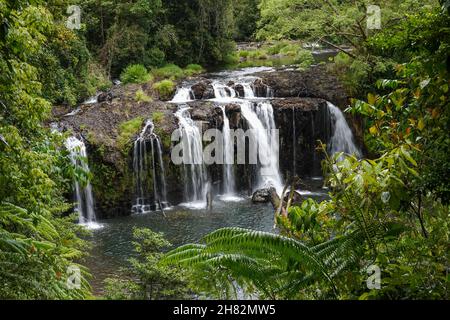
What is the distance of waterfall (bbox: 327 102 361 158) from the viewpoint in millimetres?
20062

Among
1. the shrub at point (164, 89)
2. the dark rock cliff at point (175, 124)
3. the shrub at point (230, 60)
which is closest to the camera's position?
the dark rock cliff at point (175, 124)

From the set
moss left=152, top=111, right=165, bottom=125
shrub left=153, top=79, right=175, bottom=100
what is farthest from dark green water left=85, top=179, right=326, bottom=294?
shrub left=153, top=79, right=175, bottom=100

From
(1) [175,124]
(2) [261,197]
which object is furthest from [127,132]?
(2) [261,197]

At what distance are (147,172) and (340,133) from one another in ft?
27.0

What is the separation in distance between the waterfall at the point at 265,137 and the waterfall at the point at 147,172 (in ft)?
12.6

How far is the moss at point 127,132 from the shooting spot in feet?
53.6

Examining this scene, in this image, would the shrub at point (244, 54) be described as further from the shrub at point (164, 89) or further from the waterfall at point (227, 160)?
the waterfall at point (227, 160)

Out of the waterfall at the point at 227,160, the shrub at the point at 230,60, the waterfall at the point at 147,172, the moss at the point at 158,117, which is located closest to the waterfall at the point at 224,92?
the waterfall at the point at 227,160

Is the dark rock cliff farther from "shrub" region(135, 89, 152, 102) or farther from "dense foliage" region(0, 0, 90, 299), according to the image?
"dense foliage" region(0, 0, 90, 299)

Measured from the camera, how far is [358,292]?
13.4ft

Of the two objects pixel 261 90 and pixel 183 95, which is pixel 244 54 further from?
pixel 183 95

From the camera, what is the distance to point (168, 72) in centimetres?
2406
